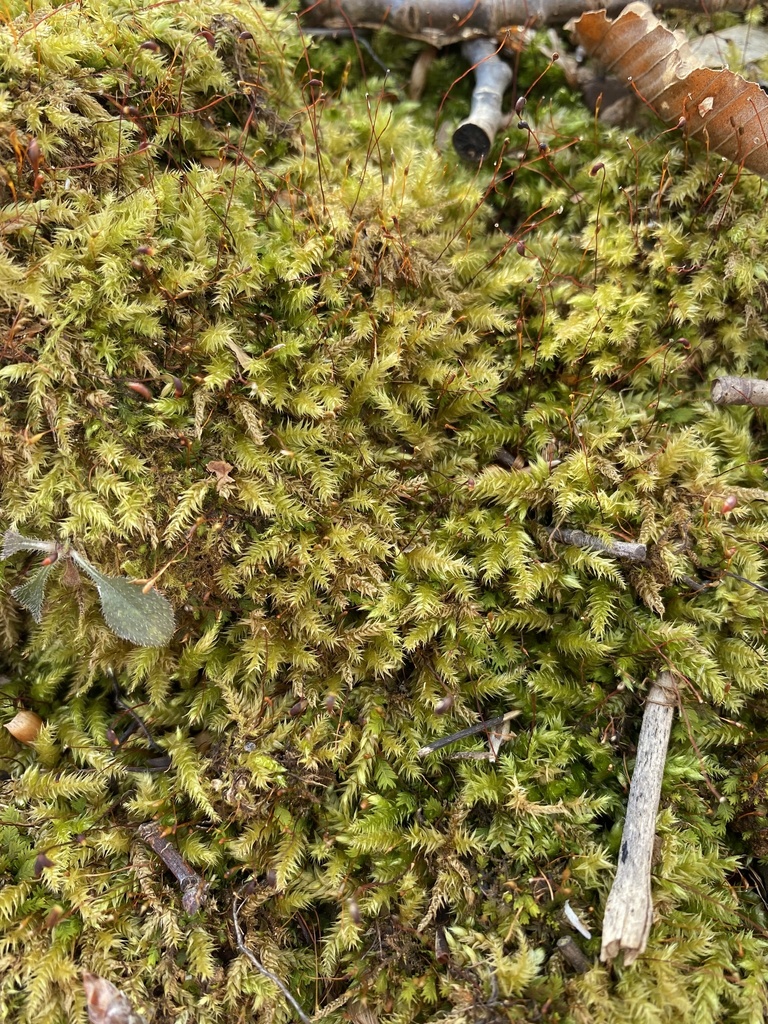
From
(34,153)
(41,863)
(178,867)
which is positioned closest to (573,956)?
(178,867)

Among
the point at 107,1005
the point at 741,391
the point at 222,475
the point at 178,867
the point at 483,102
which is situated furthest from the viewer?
the point at 483,102

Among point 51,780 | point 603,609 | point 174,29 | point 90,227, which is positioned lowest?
point 51,780

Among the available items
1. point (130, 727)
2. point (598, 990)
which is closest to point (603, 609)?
point (598, 990)

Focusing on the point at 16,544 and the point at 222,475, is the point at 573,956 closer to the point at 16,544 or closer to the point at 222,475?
the point at 222,475

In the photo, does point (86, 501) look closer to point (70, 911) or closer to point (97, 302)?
point (97, 302)

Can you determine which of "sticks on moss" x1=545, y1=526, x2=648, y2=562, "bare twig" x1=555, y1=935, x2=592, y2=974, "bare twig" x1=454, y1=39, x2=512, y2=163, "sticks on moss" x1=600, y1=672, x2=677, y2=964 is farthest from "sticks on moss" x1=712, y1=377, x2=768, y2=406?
"bare twig" x1=555, y1=935, x2=592, y2=974

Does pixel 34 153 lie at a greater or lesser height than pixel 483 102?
lesser
